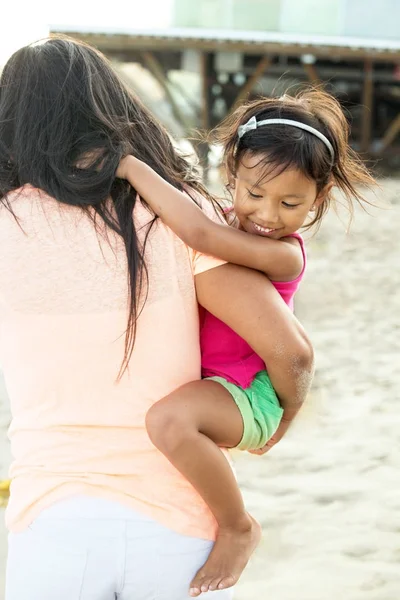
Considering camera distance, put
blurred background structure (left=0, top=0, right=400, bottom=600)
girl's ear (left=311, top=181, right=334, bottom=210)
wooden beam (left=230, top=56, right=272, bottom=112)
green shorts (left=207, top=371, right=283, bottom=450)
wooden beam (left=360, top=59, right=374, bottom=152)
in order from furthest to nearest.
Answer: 1. wooden beam (left=360, top=59, right=374, bottom=152)
2. wooden beam (left=230, top=56, right=272, bottom=112)
3. blurred background structure (left=0, top=0, right=400, bottom=600)
4. girl's ear (left=311, top=181, right=334, bottom=210)
5. green shorts (left=207, top=371, right=283, bottom=450)

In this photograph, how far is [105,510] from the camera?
1.58 m

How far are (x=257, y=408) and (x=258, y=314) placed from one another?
0.73ft

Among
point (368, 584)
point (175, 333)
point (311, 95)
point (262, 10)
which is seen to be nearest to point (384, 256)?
point (368, 584)

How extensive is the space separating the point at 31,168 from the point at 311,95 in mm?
843

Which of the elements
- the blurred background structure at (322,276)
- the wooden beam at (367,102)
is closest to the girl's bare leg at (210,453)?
the blurred background structure at (322,276)

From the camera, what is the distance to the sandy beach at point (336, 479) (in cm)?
348

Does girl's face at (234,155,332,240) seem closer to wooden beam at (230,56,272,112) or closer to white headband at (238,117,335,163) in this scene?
white headband at (238,117,335,163)

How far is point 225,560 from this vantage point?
1686 millimetres

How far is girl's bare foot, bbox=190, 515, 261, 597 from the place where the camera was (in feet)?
5.36

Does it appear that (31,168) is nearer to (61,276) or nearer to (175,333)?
(61,276)

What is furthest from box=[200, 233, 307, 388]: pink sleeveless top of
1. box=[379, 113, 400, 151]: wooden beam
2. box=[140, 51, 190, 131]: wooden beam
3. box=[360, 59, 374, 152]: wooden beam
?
box=[379, 113, 400, 151]: wooden beam

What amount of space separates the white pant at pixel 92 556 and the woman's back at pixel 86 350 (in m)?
0.03

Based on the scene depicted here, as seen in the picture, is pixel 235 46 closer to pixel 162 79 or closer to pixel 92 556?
pixel 162 79

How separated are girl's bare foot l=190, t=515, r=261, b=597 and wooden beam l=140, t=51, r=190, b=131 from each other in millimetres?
18946
